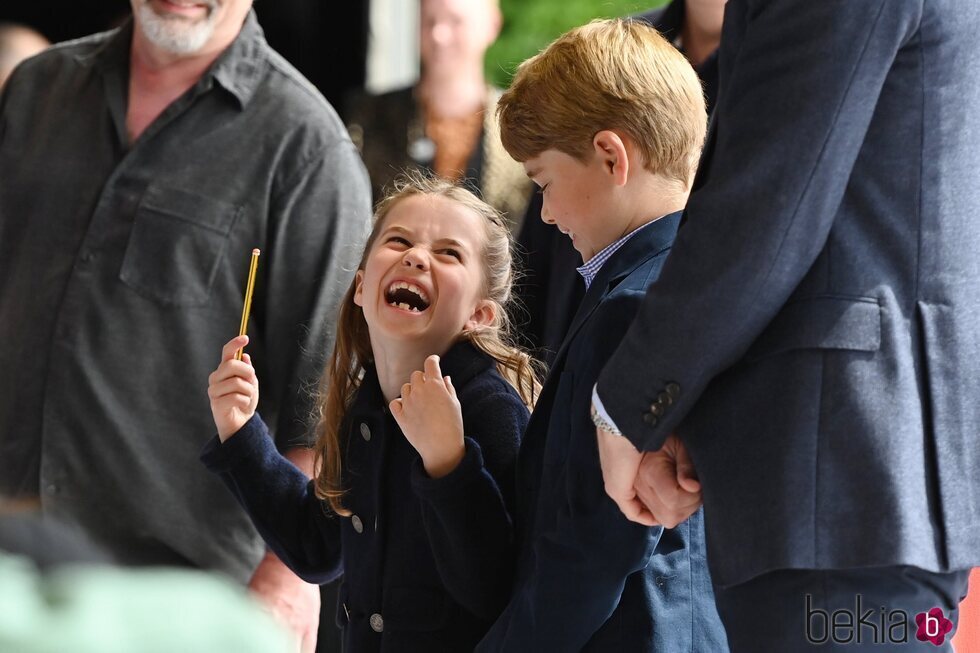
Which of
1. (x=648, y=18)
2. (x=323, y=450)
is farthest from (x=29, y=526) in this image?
(x=648, y=18)

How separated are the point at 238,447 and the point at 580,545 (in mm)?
689

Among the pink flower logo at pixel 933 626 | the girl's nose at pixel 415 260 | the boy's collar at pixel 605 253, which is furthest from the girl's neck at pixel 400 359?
the pink flower logo at pixel 933 626

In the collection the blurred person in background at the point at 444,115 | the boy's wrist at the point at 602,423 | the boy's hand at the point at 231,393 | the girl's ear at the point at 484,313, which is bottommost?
the blurred person in background at the point at 444,115

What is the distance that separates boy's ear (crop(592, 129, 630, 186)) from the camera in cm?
208

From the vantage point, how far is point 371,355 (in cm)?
248

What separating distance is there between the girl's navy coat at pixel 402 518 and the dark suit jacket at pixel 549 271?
0.58 meters

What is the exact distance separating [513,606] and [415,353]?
472 mm

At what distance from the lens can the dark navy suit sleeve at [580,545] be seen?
1.96 meters

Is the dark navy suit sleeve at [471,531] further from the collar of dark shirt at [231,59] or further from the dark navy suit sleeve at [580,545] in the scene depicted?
the collar of dark shirt at [231,59]

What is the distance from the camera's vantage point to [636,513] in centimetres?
191

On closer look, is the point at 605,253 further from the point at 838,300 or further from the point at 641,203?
the point at 838,300

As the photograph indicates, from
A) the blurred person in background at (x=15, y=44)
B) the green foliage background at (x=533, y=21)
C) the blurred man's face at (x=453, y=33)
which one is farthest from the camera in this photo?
the green foliage background at (x=533, y=21)

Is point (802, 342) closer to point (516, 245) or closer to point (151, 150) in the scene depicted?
point (516, 245)

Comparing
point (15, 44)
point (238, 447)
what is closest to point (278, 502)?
point (238, 447)
